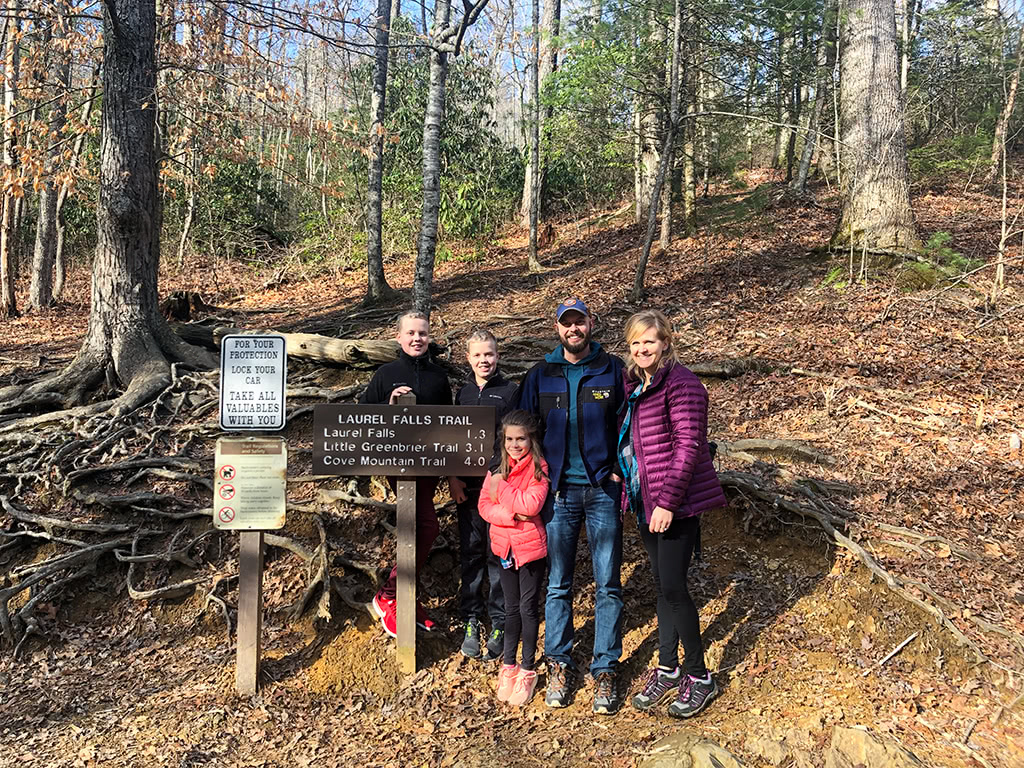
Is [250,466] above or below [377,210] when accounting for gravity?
below

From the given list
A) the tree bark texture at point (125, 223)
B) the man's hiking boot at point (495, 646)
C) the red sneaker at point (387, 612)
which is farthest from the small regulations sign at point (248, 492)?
the tree bark texture at point (125, 223)

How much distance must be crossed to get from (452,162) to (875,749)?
17.8 metres

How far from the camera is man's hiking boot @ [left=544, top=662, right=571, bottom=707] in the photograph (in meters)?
3.89

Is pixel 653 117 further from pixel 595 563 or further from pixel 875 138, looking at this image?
pixel 595 563

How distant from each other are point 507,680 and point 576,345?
2.04 metres

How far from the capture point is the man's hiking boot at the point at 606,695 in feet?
12.4

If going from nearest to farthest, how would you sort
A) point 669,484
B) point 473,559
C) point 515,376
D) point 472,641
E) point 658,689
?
point 669,484, point 658,689, point 472,641, point 473,559, point 515,376

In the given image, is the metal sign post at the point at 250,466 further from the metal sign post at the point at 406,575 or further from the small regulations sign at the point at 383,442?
the metal sign post at the point at 406,575

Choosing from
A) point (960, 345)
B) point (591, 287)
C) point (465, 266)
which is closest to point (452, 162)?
point (465, 266)

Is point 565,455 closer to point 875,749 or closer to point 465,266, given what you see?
point 875,749

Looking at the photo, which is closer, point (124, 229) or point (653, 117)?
point (124, 229)

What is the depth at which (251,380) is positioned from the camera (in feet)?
13.2

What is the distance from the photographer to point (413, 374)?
453 centimetres

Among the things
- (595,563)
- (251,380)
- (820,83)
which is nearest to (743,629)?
(595,563)
